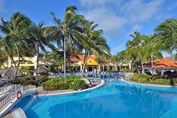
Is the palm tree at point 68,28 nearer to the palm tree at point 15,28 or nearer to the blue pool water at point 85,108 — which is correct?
the palm tree at point 15,28

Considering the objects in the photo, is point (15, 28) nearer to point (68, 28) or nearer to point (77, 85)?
point (68, 28)

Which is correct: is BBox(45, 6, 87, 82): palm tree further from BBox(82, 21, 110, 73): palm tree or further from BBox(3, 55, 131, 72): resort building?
BBox(3, 55, 131, 72): resort building

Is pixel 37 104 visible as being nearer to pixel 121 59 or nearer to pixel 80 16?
pixel 80 16

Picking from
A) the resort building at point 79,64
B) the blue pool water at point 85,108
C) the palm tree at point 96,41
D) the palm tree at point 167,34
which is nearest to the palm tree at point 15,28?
the blue pool water at point 85,108

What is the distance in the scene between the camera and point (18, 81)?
22.2 meters

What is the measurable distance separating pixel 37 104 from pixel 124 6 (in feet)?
48.3

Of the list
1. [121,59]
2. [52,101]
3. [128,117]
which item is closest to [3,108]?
[52,101]

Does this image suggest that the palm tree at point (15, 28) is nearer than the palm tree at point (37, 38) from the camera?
Yes

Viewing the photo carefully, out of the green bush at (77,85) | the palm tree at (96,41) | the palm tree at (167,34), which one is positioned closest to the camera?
the green bush at (77,85)

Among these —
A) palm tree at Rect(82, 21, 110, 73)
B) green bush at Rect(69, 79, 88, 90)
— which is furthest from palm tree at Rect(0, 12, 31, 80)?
palm tree at Rect(82, 21, 110, 73)

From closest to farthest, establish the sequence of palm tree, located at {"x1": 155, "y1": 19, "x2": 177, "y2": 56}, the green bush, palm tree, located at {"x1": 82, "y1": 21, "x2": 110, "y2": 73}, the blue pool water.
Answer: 1. the blue pool water
2. the green bush
3. palm tree, located at {"x1": 155, "y1": 19, "x2": 177, "y2": 56}
4. palm tree, located at {"x1": 82, "y1": 21, "x2": 110, "y2": 73}

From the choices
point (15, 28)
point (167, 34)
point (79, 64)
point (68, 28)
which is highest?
point (15, 28)

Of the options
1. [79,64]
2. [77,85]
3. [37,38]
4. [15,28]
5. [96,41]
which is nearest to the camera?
Answer: [77,85]

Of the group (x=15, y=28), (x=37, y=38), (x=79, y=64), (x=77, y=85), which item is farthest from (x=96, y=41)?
(x=79, y=64)
